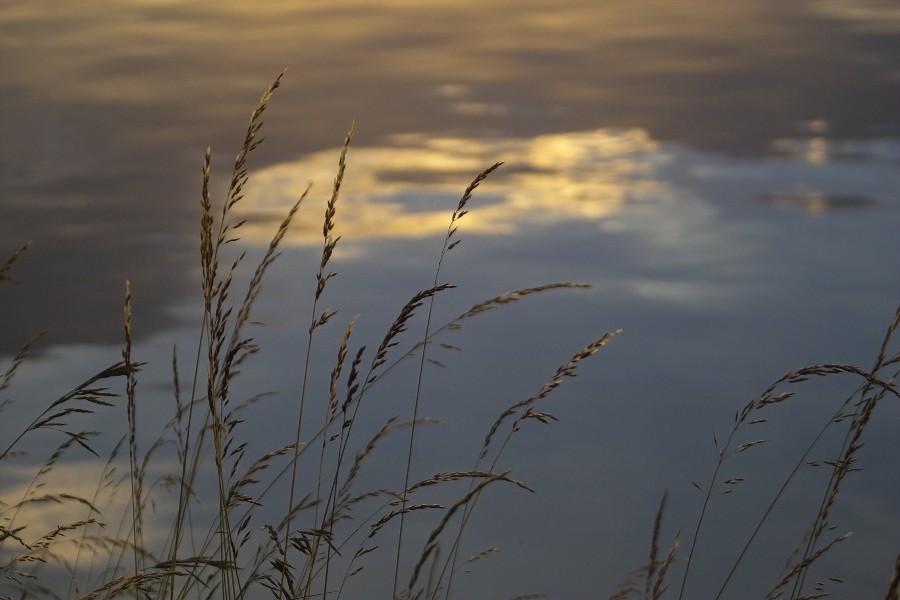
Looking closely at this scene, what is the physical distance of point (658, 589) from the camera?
164cm

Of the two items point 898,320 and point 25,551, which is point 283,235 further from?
point 898,320

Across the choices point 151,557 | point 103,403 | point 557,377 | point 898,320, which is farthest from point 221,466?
point 898,320

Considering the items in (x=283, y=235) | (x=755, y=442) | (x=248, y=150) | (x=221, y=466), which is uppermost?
(x=248, y=150)

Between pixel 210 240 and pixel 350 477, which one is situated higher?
pixel 210 240


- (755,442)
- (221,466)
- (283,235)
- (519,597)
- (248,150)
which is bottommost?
(519,597)

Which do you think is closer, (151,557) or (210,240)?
(210,240)

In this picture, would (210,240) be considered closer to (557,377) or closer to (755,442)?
(557,377)

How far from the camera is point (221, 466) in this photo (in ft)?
5.32

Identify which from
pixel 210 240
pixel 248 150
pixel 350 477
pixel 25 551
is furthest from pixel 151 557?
pixel 248 150

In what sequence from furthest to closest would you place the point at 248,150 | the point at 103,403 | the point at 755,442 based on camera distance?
the point at 755,442 → the point at 248,150 → the point at 103,403

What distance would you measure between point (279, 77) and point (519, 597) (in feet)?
3.24

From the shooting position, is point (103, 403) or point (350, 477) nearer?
point (103, 403)

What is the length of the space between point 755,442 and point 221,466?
93 cm

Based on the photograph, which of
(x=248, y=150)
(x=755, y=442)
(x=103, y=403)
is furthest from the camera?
(x=755, y=442)
